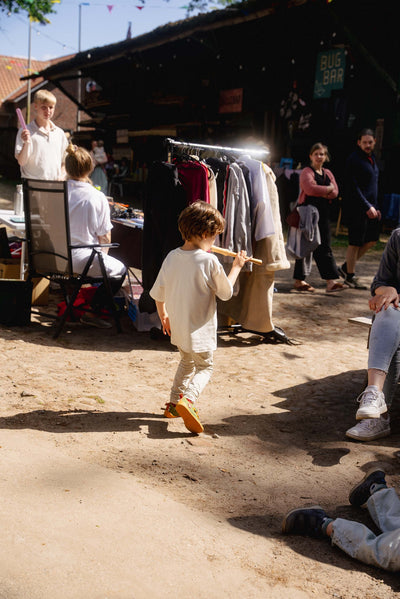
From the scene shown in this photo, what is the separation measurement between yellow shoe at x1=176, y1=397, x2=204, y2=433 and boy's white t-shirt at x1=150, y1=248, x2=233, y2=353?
33 centimetres

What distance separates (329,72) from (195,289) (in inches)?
513

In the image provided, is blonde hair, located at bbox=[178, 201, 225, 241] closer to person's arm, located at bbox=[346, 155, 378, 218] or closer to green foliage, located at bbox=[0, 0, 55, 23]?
person's arm, located at bbox=[346, 155, 378, 218]

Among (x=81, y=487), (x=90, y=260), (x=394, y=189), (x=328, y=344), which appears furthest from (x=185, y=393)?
(x=394, y=189)

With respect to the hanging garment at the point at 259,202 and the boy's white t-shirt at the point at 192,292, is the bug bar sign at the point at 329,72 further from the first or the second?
the boy's white t-shirt at the point at 192,292

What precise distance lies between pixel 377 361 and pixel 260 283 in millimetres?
2154

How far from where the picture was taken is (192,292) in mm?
3969

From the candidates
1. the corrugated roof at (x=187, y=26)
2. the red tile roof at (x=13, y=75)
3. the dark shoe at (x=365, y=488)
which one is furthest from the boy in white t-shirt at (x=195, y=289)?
the red tile roof at (x=13, y=75)

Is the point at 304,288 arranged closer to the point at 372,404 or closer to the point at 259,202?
the point at 259,202

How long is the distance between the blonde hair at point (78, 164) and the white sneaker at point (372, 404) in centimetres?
332

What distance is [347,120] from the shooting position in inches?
616

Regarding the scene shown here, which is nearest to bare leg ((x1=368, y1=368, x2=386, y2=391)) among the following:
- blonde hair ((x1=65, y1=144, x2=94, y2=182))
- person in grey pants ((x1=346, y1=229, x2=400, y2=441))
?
person in grey pants ((x1=346, y1=229, x2=400, y2=441))

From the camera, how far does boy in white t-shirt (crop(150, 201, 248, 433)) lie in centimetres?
396

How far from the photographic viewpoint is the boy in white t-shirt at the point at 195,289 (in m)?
3.96

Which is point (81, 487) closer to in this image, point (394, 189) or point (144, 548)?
point (144, 548)
